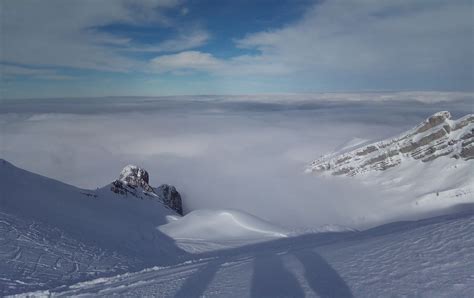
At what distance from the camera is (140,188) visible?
46.9 meters

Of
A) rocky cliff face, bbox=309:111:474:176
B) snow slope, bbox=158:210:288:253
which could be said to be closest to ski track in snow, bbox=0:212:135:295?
snow slope, bbox=158:210:288:253

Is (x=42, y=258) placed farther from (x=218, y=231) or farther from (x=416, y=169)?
(x=416, y=169)

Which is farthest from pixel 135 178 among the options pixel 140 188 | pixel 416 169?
pixel 416 169

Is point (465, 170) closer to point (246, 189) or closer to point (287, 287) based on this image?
point (246, 189)

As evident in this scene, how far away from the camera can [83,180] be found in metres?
154

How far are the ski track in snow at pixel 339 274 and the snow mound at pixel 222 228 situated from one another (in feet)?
28.2

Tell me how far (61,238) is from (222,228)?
9.85 metres

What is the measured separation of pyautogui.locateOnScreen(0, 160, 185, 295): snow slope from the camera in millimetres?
10399

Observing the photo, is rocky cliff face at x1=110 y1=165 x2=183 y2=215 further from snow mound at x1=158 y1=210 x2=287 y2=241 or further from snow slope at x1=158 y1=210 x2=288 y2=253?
snow slope at x1=158 y1=210 x2=288 y2=253

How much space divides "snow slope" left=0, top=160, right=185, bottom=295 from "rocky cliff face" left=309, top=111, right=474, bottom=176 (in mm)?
111103

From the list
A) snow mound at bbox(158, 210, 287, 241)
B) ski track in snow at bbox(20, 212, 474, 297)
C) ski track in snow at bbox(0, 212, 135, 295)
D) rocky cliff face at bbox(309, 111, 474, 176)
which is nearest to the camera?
ski track in snow at bbox(20, 212, 474, 297)

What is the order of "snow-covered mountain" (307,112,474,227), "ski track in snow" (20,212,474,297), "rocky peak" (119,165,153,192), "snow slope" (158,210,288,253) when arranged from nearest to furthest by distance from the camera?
"ski track in snow" (20,212,474,297) → "snow slope" (158,210,288,253) → "rocky peak" (119,165,153,192) → "snow-covered mountain" (307,112,474,227)

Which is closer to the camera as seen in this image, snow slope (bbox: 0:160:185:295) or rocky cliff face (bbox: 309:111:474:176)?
snow slope (bbox: 0:160:185:295)

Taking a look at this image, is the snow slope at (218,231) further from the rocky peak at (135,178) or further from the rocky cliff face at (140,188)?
the rocky peak at (135,178)
